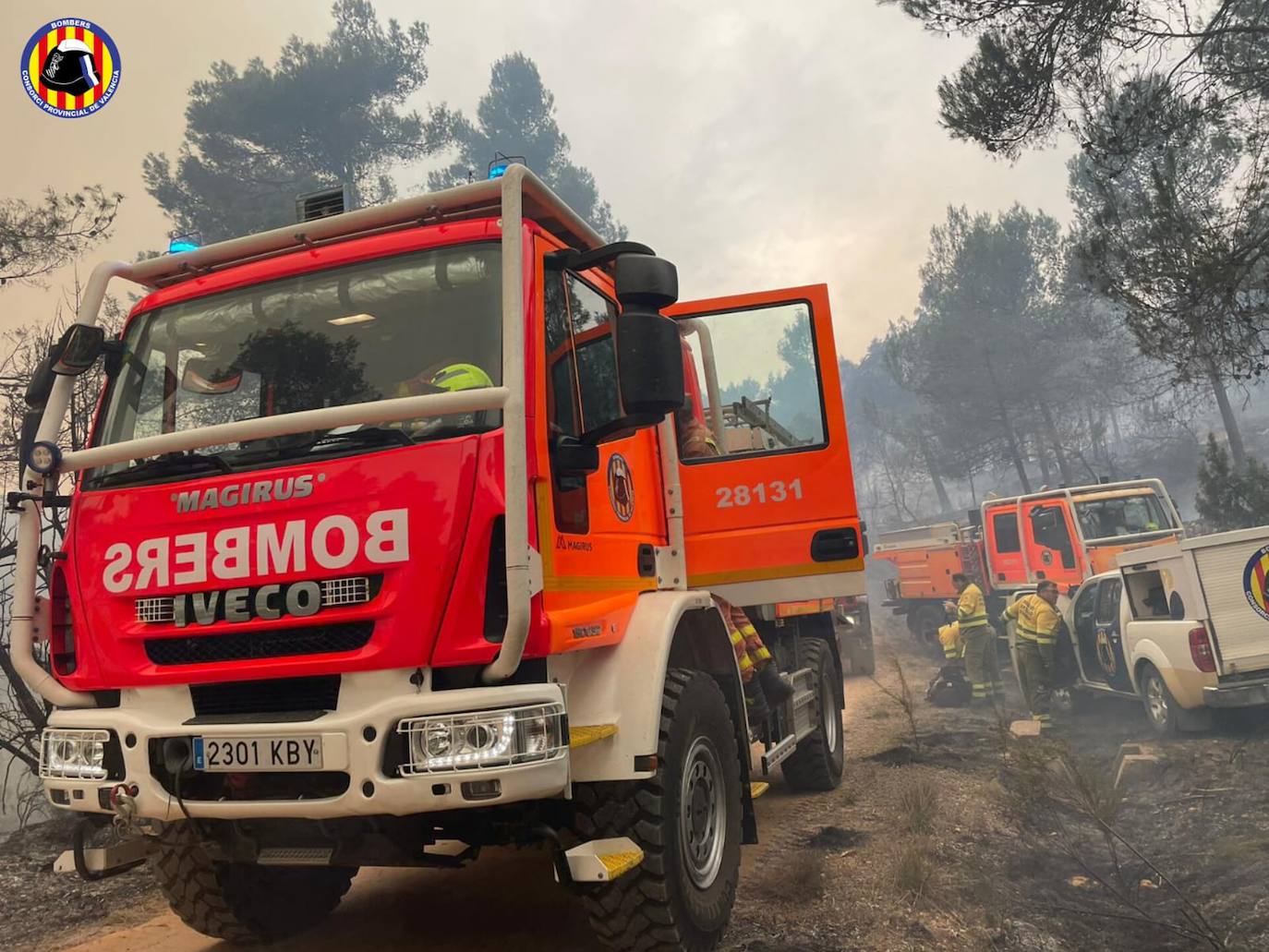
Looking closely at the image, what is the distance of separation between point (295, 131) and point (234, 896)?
2428 centimetres

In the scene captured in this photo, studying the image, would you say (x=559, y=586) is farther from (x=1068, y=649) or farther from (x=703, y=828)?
(x=1068, y=649)

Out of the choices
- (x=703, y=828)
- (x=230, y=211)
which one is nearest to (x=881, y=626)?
(x=230, y=211)

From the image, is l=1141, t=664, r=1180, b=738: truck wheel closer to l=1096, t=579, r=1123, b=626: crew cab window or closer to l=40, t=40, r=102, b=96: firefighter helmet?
l=1096, t=579, r=1123, b=626: crew cab window

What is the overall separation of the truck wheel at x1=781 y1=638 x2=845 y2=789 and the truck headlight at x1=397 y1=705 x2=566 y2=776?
397cm

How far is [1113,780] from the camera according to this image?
686 cm

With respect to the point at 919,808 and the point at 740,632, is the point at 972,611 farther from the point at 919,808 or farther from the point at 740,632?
the point at 740,632

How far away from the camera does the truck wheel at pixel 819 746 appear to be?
6473 millimetres

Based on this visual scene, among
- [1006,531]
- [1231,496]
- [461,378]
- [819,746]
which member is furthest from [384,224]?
[1231,496]

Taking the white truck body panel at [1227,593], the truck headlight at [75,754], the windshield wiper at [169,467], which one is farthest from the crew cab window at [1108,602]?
the truck headlight at [75,754]

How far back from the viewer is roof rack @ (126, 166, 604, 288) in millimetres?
3408

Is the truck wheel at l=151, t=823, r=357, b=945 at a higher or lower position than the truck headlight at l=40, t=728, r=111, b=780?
lower

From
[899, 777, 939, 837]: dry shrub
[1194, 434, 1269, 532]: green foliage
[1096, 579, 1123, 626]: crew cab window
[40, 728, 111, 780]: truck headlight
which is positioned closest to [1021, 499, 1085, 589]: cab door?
[1096, 579, 1123, 626]: crew cab window

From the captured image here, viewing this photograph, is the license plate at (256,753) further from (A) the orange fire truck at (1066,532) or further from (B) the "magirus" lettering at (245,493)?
(A) the orange fire truck at (1066,532)

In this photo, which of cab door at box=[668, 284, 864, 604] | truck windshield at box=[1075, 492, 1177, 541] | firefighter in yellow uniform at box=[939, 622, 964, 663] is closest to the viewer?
cab door at box=[668, 284, 864, 604]
